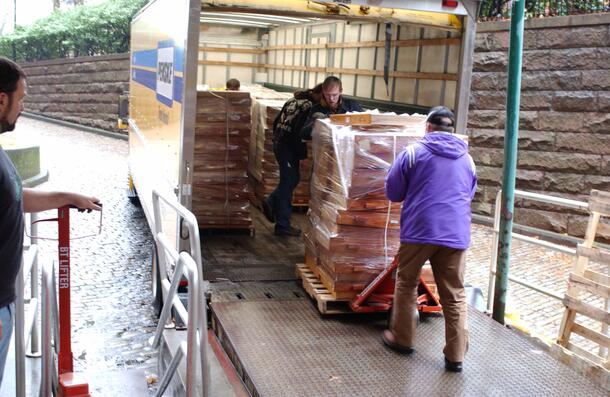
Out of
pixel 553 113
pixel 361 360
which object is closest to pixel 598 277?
pixel 361 360

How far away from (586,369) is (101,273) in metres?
5.62

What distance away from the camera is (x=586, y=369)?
5309 millimetres

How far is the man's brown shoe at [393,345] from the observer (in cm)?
486

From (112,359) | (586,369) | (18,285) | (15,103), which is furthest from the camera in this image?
Answer: (112,359)

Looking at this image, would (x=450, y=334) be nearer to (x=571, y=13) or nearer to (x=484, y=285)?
(x=484, y=285)

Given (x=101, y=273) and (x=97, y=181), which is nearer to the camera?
(x=101, y=273)

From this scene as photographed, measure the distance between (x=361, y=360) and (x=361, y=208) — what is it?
4.08ft

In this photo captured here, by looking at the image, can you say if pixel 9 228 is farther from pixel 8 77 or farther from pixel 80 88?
pixel 80 88

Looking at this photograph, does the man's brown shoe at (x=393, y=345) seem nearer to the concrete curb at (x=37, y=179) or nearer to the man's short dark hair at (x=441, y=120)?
the man's short dark hair at (x=441, y=120)

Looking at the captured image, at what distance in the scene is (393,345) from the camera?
489 cm

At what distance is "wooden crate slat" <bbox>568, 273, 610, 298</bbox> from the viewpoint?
5.28m

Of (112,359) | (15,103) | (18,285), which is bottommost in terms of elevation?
(112,359)

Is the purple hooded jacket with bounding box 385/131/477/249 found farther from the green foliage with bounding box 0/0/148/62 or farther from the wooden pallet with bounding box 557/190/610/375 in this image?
the green foliage with bounding box 0/0/148/62

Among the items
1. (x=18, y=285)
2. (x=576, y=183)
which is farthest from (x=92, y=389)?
(x=576, y=183)
